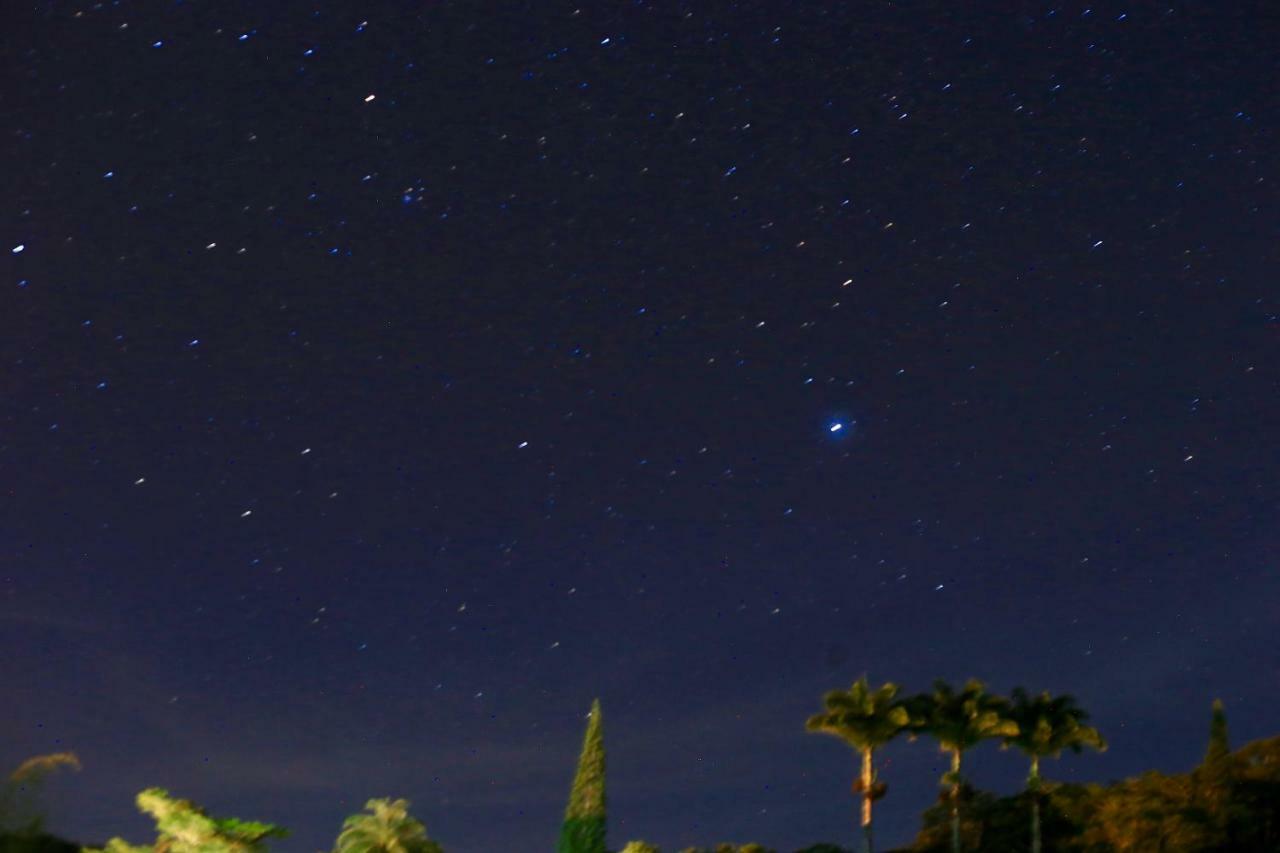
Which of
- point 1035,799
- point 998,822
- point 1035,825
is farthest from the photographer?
point 998,822

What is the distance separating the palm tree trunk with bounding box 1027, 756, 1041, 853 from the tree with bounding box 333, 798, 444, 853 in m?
32.4

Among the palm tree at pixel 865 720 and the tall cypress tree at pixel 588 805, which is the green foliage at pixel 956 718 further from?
the tall cypress tree at pixel 588 805

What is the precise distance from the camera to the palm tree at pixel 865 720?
62.2 m

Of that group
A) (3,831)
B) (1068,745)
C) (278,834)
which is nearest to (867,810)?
(1068,745)

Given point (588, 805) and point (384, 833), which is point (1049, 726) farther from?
point (384, 833)

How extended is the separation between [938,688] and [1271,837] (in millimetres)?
19557

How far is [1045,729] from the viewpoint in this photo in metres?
65.2

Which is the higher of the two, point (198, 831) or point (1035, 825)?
point (1035, 825)

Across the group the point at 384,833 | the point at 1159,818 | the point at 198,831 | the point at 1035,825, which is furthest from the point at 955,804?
the point at 198,831

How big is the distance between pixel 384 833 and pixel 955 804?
32452 millimetres

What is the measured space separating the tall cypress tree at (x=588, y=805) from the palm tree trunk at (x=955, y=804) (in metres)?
18.1

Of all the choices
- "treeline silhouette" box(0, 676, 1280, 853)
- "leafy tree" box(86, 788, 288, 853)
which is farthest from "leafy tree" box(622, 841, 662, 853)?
"leafy tree" box(86, 788, 288, 853)

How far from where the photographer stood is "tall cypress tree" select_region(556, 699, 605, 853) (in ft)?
184

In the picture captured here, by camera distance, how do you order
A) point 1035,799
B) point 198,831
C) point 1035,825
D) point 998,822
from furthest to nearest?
1. point 998,822
2. point 1035,799
3. point 1035,825
4. point 198,831
